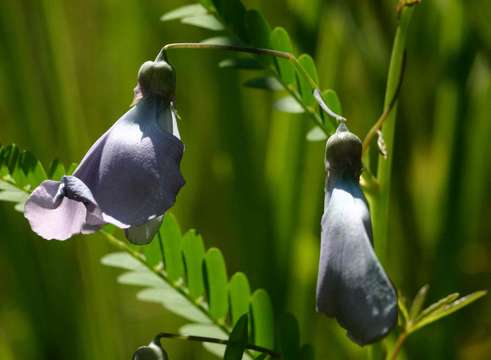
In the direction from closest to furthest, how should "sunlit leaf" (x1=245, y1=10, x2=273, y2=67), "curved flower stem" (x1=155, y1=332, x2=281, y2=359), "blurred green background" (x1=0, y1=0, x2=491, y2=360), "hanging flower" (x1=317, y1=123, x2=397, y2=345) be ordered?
"hanging flower" (x1=317, y1=123, x2=397, y2=345)
"curved flower stem" (x1=155, y1=332, x2=281, y2=359)
"sunlit leaf" (x1=245, y1=10, x2=273, y2=67)
"blurred green background" (x1=0, y1=0, x2=491, y2=360)

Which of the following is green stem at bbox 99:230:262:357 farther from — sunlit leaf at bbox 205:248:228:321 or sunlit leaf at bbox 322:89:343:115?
sunlit leaf at bbox 322:89:343:115

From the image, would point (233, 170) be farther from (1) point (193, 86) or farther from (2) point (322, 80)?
(1) point (193, 86)

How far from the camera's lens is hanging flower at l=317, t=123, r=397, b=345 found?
0.50 m

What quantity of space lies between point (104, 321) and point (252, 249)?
0.29 m

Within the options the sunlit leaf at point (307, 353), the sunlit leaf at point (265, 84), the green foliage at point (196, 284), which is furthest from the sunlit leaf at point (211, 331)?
the sunlit leaf at point (265, 84)

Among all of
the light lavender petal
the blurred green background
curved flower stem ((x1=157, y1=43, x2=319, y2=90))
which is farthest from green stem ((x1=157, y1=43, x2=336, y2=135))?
the blurred green background

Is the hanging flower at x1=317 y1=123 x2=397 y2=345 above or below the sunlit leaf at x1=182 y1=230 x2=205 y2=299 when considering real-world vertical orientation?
above

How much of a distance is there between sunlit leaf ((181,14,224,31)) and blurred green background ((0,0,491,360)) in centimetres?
60

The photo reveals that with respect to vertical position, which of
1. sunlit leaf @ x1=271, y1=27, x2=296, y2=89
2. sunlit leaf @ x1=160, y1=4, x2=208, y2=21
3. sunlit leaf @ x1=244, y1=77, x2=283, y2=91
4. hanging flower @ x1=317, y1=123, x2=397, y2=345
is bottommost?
hanging flower @ x1=317, y1=123, x2=397, y2=345

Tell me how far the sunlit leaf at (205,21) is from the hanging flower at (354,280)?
251mm

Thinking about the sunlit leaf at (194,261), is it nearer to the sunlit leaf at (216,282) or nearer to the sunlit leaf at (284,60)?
the sunlit leaf at (216,282)

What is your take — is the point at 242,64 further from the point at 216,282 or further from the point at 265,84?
the point at 216,282

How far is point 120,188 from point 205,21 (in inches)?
9.6

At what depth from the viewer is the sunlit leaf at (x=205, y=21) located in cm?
73
